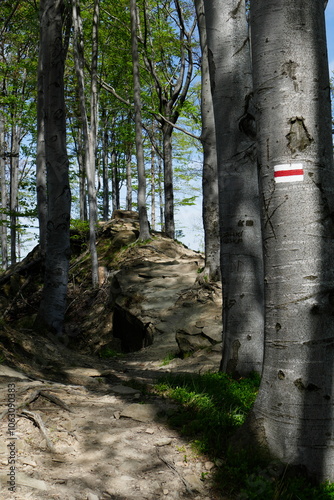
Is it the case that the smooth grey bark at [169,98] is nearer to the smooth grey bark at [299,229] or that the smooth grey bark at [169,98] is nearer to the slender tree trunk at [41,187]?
the slender tree trunk at [41,187]

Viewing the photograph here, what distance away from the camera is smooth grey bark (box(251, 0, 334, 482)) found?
9.44 ft

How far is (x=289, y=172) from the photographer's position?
2.94m

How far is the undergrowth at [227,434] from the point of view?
2.82 m

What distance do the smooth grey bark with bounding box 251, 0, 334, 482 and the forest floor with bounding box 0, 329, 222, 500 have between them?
747 mm

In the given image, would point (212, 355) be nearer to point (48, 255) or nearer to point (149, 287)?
point (48, 255)

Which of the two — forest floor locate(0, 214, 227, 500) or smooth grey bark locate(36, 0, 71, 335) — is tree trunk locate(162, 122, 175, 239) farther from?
smooth grey bark locate(36, 0, 71, 335)

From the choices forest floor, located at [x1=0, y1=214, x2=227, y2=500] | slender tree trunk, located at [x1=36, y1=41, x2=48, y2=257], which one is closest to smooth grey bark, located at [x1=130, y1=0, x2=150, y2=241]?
slender tree trunk, located at [x1=36, y1=41, x2=48, y2=257]

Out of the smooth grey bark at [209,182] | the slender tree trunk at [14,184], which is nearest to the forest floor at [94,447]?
the smooth grey bark at [209,182]

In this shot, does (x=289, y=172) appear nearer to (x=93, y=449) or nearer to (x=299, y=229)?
(x=299, y=229)

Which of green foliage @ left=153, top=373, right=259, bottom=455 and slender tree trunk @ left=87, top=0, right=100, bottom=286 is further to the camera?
slender tree trunk @ left=87, top=0, right=100, bottom=286

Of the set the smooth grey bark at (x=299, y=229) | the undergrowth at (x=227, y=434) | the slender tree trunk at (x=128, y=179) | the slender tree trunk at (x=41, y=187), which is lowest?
Result: the undergrowth at (x=227, y=434)

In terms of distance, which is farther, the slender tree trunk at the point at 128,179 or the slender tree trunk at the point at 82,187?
the slender tree trunk at the point at 128,179

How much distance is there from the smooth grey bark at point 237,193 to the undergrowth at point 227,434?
0.46 m

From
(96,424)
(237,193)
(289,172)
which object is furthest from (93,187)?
(289,172)
